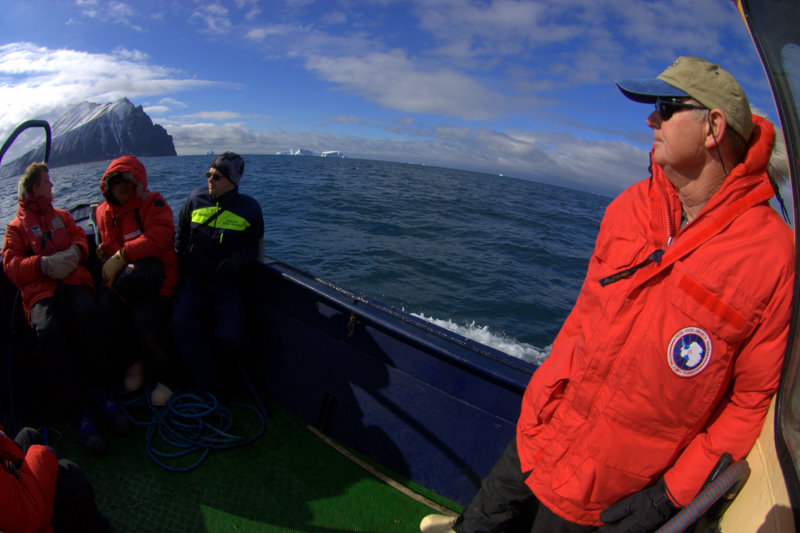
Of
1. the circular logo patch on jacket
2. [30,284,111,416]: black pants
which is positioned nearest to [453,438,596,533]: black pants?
the circular logo patch on jacket

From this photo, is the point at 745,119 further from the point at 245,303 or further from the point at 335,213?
the point at 335,213

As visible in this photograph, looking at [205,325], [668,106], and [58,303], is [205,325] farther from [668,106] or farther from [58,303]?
[668,106]

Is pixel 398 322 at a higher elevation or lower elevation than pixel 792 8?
lower

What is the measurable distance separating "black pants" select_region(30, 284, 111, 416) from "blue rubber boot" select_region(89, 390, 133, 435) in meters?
0.09

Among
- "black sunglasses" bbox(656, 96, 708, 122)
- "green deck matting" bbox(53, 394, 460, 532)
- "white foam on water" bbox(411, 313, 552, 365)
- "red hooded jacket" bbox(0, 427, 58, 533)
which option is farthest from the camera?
"white foam on water" bbox(411, 313, 552, 365)

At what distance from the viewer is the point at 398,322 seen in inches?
99.3

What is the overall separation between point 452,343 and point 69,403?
92.0 inches

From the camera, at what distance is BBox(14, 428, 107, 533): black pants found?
1.69 m

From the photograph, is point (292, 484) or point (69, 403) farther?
point (69, 403)

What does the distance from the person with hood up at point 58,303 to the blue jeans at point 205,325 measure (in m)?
0.48

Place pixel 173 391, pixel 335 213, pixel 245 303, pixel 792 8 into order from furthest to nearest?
pixel 335 213 < pixel 245 303 < pixel 173 391 < pixel 792 8

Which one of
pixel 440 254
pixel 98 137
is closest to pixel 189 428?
pixel 440 254

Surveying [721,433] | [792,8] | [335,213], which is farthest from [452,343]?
[335,213]

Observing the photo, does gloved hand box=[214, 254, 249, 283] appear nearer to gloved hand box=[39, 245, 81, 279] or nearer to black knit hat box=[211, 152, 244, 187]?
black knit hat box=[211, 152, 244, 187]
